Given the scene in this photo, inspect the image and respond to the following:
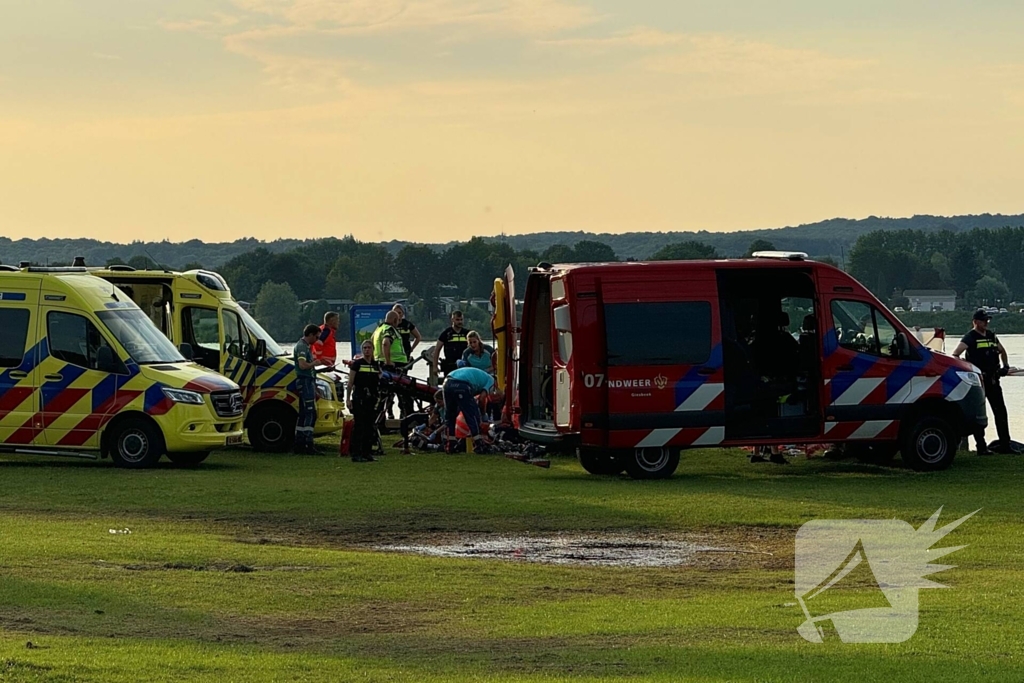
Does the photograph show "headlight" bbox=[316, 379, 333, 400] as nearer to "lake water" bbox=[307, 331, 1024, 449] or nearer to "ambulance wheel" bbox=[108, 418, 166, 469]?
"ambulance wheel" bbox=[108, 418, 166, 469]

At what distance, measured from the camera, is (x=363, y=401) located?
23.1 metres

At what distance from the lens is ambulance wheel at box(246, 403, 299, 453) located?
25.5 metres

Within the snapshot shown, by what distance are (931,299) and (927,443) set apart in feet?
250

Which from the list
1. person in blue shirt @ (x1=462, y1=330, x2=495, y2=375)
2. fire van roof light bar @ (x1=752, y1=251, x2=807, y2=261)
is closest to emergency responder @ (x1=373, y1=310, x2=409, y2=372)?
person in blue shirt @ (x1=462, y1=330, x2=495, y2=375)

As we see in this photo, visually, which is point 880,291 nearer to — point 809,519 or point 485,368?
point 485,368

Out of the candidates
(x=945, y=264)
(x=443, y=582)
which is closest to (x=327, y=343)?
(x=443, y=582)

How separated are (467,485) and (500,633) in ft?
31.0

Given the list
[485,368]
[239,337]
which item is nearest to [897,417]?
[485,368]

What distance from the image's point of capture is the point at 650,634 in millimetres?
10555

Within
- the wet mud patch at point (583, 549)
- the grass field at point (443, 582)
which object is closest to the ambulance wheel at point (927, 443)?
the grass field at point (443, 582)

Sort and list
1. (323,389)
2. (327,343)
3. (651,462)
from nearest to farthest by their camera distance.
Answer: (651,462) → (323,389) → (327,343)

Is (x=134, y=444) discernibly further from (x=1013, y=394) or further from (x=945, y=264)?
(x=945, y=264)

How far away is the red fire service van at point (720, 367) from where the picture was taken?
66.6 feet

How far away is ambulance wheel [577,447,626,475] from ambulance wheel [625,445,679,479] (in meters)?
0.53
